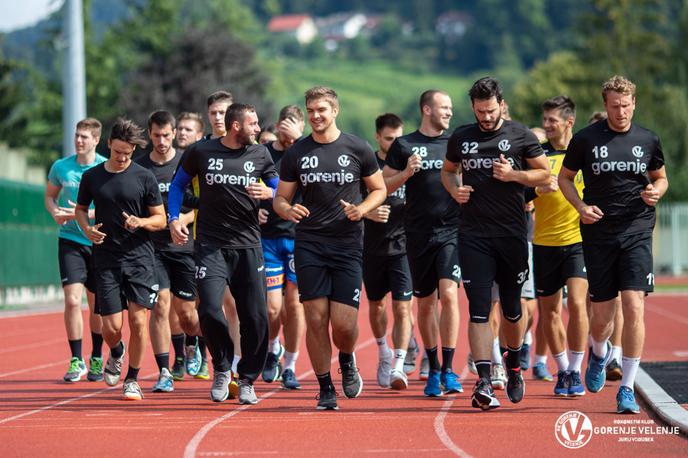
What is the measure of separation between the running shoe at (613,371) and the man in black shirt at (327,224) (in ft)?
10.2

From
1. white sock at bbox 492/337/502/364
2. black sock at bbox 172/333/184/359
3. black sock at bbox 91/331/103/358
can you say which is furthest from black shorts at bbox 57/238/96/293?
white sock at bbox 492/337/502/364

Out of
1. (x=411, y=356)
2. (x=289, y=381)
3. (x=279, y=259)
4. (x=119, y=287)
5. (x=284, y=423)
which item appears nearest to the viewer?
(x=284, y=423)

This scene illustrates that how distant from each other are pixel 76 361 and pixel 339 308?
12.1 feet

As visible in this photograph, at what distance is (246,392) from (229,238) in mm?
1169

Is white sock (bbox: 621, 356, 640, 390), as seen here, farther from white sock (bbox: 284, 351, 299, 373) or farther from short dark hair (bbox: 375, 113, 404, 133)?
short dark hair (bbox: 375, 113, 404, 133)

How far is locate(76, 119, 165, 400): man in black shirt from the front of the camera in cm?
1136

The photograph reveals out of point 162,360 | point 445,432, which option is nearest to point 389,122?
point 162,360

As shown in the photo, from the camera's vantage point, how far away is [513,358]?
1056 centimetres

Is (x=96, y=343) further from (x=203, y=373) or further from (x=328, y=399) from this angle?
(x=328, y=399)

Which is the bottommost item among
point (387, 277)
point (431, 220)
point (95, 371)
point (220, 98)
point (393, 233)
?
point (95, 371)

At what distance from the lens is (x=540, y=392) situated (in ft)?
38.2

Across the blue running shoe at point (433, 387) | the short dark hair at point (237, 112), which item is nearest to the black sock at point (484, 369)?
the blue running shoe at point (433, 387)

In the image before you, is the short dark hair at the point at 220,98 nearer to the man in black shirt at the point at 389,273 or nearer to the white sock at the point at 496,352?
the man in black shirt at the point at 389,273

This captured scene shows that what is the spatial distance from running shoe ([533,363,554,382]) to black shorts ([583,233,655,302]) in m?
2.50
